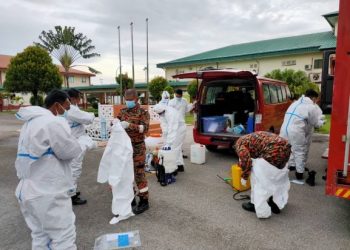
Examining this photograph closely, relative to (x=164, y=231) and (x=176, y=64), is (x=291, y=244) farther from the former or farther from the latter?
(x=176, y=64)

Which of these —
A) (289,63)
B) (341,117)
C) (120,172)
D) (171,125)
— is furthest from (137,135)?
(289,63)

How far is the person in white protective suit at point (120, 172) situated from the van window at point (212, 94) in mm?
3990

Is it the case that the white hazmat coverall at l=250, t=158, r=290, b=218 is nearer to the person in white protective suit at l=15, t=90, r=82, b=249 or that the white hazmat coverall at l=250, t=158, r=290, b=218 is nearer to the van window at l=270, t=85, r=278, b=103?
the person in white protective suit at l=15, t=90, r=82, b=249

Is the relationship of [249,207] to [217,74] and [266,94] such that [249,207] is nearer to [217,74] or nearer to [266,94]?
[217,74]

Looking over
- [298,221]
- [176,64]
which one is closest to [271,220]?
[298,221]

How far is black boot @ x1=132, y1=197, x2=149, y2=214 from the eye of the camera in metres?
3.70

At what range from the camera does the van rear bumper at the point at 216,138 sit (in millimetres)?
6313

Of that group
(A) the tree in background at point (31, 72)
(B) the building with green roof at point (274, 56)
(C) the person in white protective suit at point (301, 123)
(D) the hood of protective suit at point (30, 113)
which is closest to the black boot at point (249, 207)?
(C) the person in white protective suit at point (301, 123)

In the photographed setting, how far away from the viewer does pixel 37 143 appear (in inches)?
84.5

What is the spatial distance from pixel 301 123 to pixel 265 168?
6.03ft

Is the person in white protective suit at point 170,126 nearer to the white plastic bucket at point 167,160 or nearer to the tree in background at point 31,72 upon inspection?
the white plastic bucket at point 167,160

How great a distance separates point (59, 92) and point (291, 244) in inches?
113

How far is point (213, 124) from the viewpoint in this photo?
22.5ft

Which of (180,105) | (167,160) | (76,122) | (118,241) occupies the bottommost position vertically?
(118,241)
